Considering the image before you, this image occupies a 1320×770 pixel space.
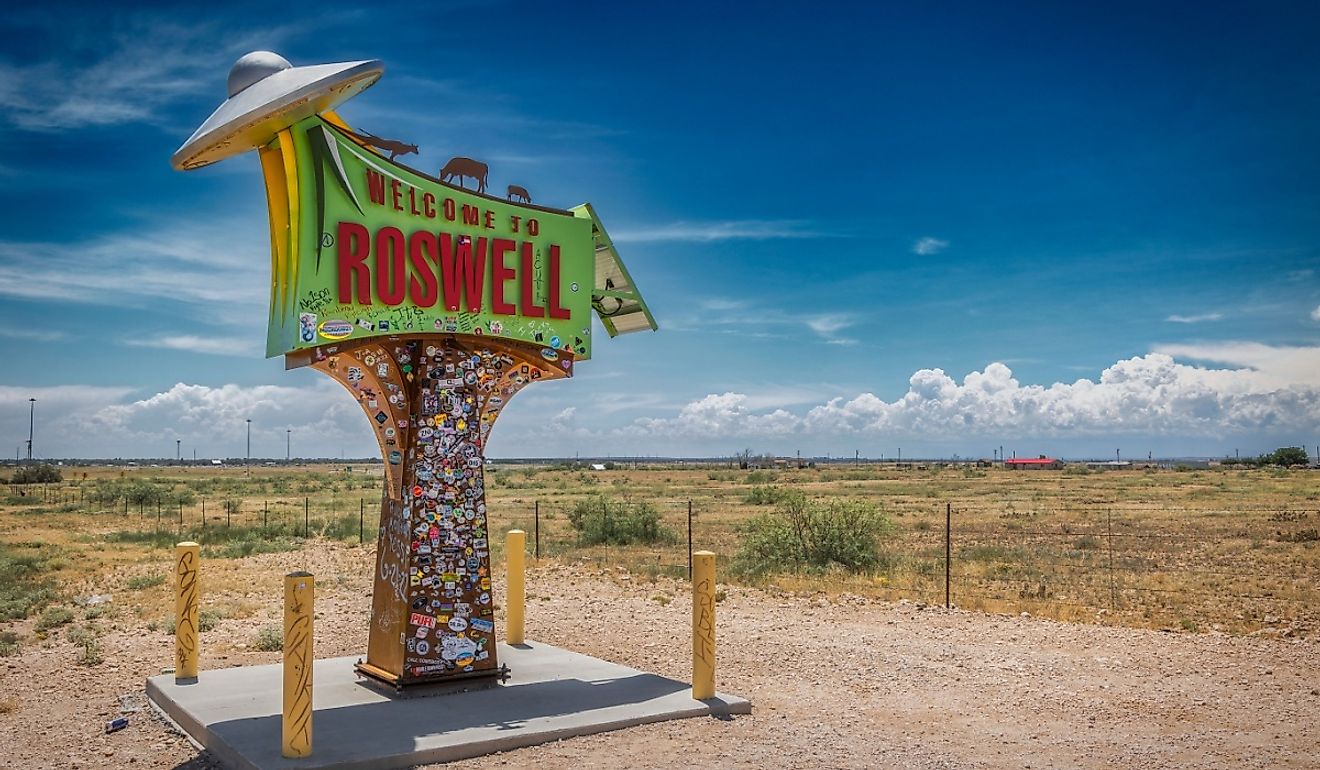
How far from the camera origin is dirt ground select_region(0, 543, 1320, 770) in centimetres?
836

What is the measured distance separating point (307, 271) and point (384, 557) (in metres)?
2.87

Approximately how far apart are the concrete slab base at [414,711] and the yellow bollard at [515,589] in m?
1.27

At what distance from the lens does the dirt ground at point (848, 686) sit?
329 inches

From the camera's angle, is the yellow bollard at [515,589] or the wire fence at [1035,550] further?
the wire fence at [1035,550]

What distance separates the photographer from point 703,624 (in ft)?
31.1

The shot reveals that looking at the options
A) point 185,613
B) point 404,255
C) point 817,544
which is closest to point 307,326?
point 404,255

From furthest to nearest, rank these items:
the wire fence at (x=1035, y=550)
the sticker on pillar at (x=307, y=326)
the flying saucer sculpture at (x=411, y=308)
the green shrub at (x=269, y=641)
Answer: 1. the wire fence at (x=1035, y=550)
2. the green shrub at (x=269, y=641)
3. the flying saucer sculpture at (x=411, y=308)
4. the sticker on pillar at (x=307, y=326)

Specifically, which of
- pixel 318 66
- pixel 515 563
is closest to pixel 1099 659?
pixel 515 563

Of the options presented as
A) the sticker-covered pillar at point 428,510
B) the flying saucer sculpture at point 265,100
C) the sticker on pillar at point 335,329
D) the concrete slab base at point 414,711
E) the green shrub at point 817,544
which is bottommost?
the concrete slab base at point 414,711

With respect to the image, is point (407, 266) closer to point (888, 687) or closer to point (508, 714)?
point (508, 714)

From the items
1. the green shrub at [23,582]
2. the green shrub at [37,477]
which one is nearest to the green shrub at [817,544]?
the green shrub at [23,582]

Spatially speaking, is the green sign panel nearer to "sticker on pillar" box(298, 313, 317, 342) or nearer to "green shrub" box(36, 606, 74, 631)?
"sticker on pillar" box(298, 313, 317, 342)
